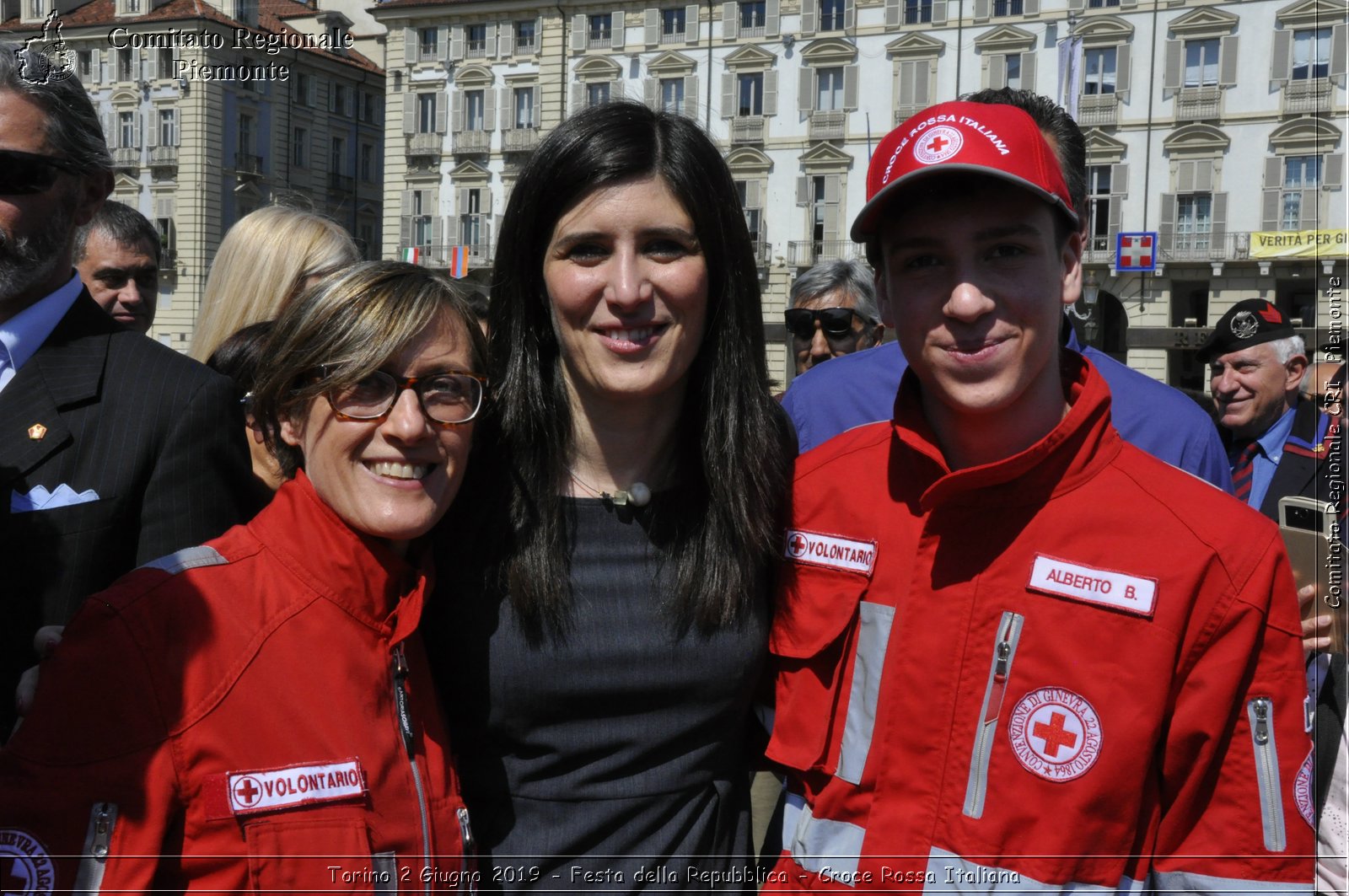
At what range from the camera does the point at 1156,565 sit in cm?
198

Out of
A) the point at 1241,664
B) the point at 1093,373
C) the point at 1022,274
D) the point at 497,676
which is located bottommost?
the point at 497,676

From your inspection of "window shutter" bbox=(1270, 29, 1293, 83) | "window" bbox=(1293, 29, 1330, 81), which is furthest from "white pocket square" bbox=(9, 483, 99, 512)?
"window" bbox=(1293, 29, 1330, 81)

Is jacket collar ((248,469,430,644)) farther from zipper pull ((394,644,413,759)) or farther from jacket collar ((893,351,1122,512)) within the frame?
jacket collar ((893,351,1122,512))

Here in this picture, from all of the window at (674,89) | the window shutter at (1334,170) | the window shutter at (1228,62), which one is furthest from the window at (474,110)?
the window shutter at (1334,170)

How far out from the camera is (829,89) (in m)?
38.3

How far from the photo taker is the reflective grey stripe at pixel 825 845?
2143mm

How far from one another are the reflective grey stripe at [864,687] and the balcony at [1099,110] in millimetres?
36709

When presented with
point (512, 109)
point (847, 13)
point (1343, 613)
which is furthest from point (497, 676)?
point (512, 109)

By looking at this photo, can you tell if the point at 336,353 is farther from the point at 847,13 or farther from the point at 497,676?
the point at 847,13

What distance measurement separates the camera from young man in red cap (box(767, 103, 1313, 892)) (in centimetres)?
193

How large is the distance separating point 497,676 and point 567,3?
40.0m

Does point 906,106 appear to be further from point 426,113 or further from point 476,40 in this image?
point 426,113

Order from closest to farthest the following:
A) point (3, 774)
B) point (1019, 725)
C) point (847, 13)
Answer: point (3, 774)
point (1019, 725)
point (847, 13)

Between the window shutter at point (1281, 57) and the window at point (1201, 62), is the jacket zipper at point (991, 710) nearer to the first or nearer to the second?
the window shutter at point (1281, 57)
